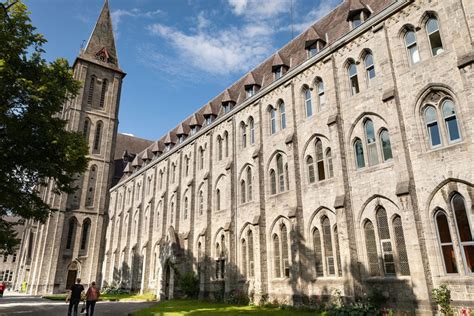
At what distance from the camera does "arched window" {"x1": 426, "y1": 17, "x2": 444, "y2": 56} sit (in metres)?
15.5

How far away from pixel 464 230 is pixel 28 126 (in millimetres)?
18777

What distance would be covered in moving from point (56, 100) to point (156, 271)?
68.2 ft

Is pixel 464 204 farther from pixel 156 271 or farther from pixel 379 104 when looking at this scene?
pixel 156 271

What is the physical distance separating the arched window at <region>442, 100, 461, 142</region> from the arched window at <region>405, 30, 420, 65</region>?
9.03 ft

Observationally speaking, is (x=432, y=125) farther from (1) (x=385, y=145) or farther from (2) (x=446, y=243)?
(2) (x=446, y=243)

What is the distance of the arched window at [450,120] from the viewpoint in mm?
14266

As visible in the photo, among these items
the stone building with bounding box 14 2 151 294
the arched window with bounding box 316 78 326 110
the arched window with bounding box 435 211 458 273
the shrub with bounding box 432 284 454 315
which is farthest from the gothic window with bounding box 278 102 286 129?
the stone building with bounding box 14 2 151 294

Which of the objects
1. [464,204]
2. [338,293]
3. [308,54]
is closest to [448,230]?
[464,204]

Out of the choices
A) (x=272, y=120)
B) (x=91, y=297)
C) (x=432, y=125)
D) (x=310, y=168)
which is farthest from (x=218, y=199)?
(x=432, y=125)

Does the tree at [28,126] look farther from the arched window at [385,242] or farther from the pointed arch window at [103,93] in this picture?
the pointed arch window at [103,93]

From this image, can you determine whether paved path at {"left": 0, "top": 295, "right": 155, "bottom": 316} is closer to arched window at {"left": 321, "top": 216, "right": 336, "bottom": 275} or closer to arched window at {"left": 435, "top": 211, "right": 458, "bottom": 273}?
arched window at {"left": 321, "top": 216, "right": 336, "bottom": 275}

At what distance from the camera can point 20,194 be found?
1644 cm

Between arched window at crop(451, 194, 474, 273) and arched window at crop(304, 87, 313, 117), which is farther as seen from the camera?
arched window at crop(304, 87, 313, 117)

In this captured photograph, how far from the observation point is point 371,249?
16.3 meters
